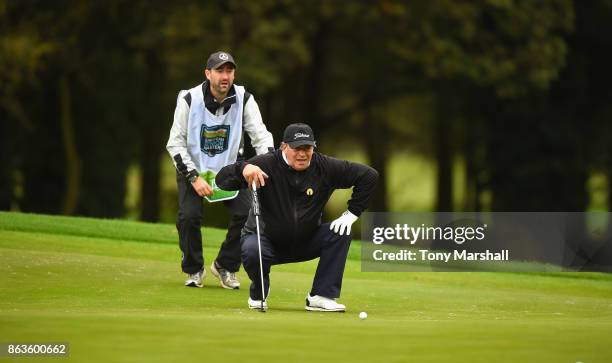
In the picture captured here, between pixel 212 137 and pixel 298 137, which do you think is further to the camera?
pixel 212 137

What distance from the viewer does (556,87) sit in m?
36.1

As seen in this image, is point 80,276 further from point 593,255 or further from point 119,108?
point 119,108

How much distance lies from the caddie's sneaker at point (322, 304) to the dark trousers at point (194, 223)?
1.96 metres

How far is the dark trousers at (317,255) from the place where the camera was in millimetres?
10711

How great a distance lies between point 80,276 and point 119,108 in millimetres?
24586

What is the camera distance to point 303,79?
37.9 meters

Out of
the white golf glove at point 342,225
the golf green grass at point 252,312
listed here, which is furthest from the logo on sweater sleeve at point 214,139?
the white golf glove at point 342,225

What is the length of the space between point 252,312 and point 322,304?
0.69m

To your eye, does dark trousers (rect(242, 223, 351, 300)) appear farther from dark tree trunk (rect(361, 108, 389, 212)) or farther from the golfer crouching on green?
dark tree trunk (rect(361, 108, 389, 212))

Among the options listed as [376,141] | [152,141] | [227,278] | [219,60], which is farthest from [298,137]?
[376,141]

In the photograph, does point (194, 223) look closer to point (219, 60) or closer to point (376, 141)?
point (219, 60)

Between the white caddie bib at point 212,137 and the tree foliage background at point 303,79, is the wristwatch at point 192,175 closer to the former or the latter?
the white caddie bib at point 212,137

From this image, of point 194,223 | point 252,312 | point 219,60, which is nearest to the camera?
point 252,312

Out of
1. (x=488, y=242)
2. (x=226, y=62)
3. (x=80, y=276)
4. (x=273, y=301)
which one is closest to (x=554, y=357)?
(x=273, y=301)
